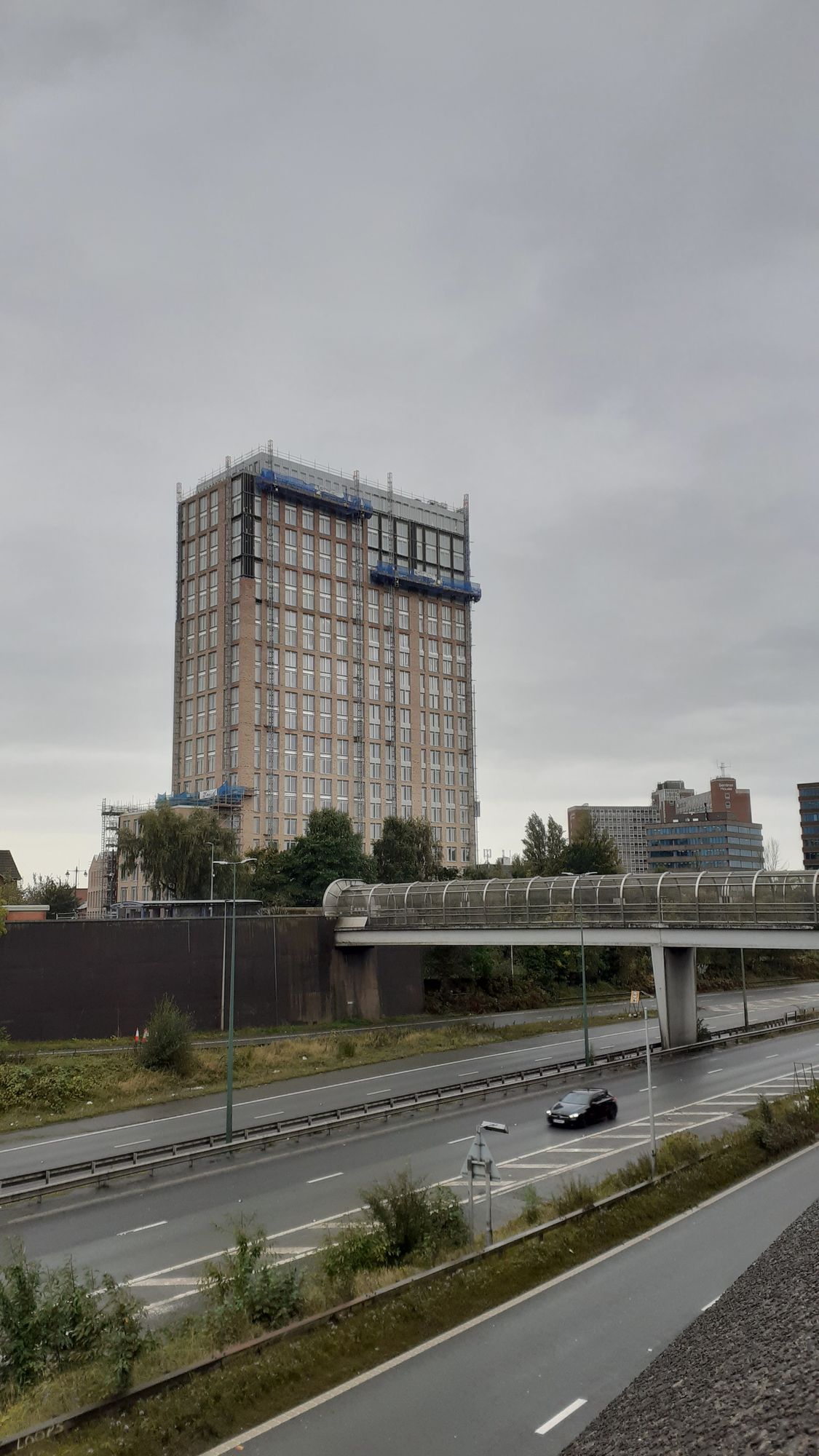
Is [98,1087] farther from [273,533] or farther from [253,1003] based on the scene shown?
[273,533]

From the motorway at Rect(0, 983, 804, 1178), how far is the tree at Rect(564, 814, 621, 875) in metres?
47.3

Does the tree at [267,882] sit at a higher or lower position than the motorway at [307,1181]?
higher

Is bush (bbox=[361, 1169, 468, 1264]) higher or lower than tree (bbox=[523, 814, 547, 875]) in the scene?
lower

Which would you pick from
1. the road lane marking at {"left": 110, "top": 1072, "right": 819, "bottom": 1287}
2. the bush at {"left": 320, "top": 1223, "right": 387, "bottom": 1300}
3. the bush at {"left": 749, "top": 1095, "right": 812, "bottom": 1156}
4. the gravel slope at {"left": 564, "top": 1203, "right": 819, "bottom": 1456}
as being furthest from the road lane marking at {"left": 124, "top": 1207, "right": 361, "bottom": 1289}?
the bush at {"left": 749, "top": 1095, "right": 812, "bottom": 1156}

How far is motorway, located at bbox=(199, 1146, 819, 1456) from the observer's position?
13.5 meters

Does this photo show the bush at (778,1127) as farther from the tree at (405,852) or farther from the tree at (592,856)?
the tree at (592,856)

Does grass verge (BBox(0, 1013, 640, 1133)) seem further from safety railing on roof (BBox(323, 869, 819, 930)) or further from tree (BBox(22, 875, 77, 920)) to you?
tree (BBox(22, 875, 77, 920))

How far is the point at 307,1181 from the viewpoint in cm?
2875

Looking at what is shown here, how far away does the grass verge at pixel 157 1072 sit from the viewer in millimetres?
41438

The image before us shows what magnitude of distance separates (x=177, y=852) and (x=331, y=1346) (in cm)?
7407

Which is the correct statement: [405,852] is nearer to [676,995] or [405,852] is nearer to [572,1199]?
[676,995]

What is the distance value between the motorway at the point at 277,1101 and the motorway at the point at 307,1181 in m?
4.70

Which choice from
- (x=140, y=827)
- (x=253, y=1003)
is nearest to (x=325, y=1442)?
(x=253, y=1003)

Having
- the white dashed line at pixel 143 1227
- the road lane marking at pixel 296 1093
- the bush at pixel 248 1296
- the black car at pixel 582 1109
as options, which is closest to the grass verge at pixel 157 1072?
the road lane marking at pixel 296 1093
